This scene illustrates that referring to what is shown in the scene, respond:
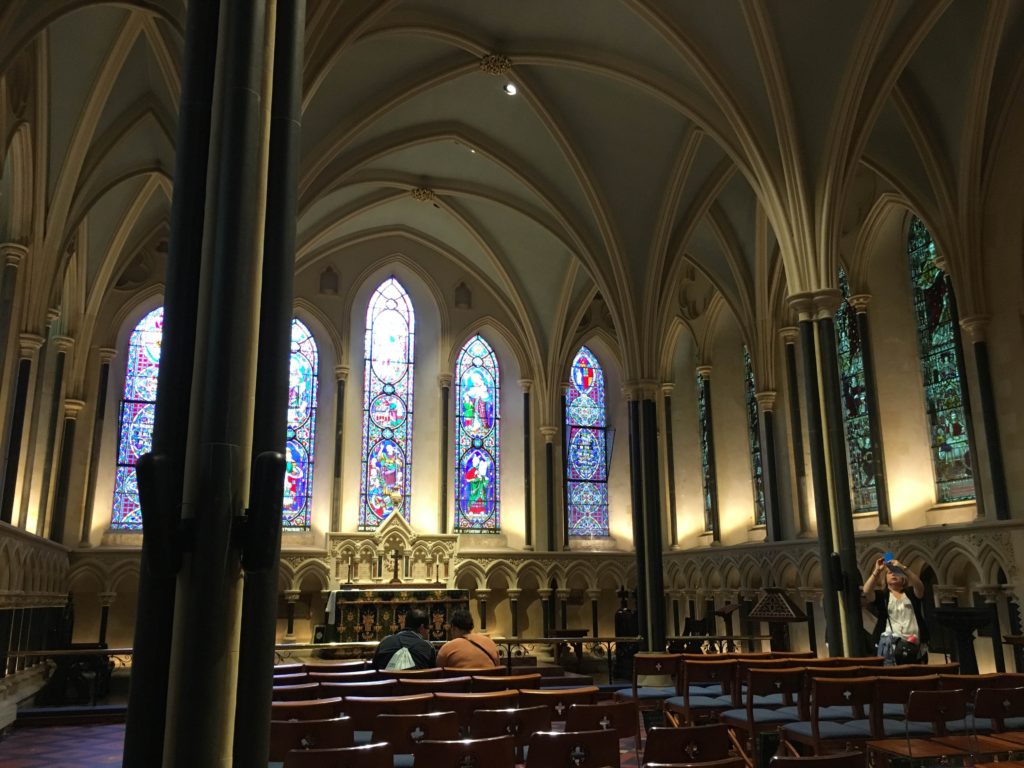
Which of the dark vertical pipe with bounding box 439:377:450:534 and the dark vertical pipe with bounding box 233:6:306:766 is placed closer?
the dark vertical pipe with bounding box 233:6:306:766

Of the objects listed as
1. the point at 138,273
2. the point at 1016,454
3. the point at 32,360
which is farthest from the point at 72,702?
the point at 1016,454

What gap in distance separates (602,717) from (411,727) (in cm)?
115

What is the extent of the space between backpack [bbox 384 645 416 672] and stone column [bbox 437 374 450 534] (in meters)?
12.7

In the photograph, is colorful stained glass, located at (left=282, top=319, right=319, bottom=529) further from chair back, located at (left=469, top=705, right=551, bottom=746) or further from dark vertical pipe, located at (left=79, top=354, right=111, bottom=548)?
chair back, located at (left=469, top=705, right=551, bottom=746)

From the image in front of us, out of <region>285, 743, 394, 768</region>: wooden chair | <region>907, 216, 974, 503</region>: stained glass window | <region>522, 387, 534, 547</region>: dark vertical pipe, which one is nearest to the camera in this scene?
<region>285, 743, 394, 768</region>: wooden chair

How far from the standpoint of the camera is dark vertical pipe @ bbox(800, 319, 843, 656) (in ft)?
36.3

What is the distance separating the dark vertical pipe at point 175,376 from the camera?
432 cm

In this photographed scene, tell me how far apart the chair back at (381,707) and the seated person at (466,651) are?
2.08 metres

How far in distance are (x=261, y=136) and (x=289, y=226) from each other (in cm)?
56

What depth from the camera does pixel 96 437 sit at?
60.5ft

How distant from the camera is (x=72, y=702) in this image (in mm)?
12516

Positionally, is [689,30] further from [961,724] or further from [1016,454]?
[961,724]

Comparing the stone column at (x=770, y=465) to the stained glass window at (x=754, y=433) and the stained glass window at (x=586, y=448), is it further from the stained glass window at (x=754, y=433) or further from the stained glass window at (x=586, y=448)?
the stained glass window at (x=586, y=448)

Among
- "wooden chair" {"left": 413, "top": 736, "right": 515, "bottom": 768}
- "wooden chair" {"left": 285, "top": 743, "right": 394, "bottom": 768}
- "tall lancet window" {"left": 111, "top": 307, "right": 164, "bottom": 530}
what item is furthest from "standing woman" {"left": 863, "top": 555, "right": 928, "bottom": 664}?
"tall lancet window" {"left": 111, "top": 307, "right": 164, "bottom": 530}
